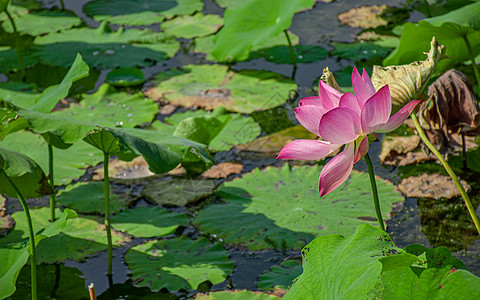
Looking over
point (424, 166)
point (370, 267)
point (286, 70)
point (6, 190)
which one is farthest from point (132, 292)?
point (286, 70)

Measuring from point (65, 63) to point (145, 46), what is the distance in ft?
1.75

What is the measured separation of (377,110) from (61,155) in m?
1.99

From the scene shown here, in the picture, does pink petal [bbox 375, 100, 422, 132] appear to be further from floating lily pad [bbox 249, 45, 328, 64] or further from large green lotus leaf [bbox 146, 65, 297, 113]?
floating lily pad [bbox 249, 45, 328, 64]

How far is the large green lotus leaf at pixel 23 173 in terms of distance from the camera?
→ 151cm

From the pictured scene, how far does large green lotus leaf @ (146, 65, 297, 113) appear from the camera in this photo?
2.98 metres

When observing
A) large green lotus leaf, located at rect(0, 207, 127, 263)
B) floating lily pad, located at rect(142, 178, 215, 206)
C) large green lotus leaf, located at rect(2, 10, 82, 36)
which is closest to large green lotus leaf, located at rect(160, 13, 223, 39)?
large green lotus leaf, located at rect(2, 10, 82, 36)

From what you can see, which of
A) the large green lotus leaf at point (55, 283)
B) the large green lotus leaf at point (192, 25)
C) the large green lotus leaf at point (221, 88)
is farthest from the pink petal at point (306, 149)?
the large green lotus leaf at point (192, 25)

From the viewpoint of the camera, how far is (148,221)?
2.16m

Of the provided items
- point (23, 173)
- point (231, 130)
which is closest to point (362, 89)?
point (23, 173)

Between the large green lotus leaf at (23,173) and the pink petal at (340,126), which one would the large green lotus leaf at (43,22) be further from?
the pink petal at (340,126)

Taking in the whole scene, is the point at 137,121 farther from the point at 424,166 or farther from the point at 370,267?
the point at 370,267

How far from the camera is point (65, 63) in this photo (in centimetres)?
357

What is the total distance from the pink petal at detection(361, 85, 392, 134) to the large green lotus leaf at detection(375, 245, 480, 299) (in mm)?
223

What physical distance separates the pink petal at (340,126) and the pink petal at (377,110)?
0.02m
